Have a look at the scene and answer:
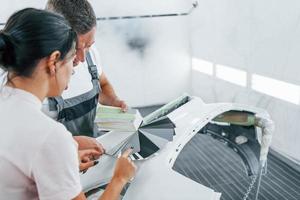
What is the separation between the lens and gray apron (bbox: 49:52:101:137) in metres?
1.39

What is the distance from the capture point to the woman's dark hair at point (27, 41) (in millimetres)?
735

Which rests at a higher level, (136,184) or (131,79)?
(136,184)

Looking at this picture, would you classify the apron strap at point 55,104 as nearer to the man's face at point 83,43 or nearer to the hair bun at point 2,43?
the man's face at point 83,43

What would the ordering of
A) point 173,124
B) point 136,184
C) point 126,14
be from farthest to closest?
1. point 126,14
2. point 173,124
3. point 136,184

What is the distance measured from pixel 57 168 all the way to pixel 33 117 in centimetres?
13

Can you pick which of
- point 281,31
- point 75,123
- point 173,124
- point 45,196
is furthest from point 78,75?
point 281,31

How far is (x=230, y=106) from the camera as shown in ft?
4.85

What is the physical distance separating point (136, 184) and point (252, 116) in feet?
2.36

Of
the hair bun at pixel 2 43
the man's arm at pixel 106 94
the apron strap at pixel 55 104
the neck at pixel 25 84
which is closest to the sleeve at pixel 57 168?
the neck at pixel 25 84

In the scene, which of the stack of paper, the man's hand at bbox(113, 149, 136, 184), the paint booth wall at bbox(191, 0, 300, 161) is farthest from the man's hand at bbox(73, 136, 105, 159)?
the paint booth wall at bbox(191, 0, 300, 161)

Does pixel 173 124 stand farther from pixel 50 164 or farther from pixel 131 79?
pixel 131 79

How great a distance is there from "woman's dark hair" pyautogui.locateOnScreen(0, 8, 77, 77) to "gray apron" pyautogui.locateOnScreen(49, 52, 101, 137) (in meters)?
0.63

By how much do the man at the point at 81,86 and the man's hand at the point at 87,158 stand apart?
0.10 feet

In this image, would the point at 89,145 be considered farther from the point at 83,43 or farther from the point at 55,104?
the point at 83,43
